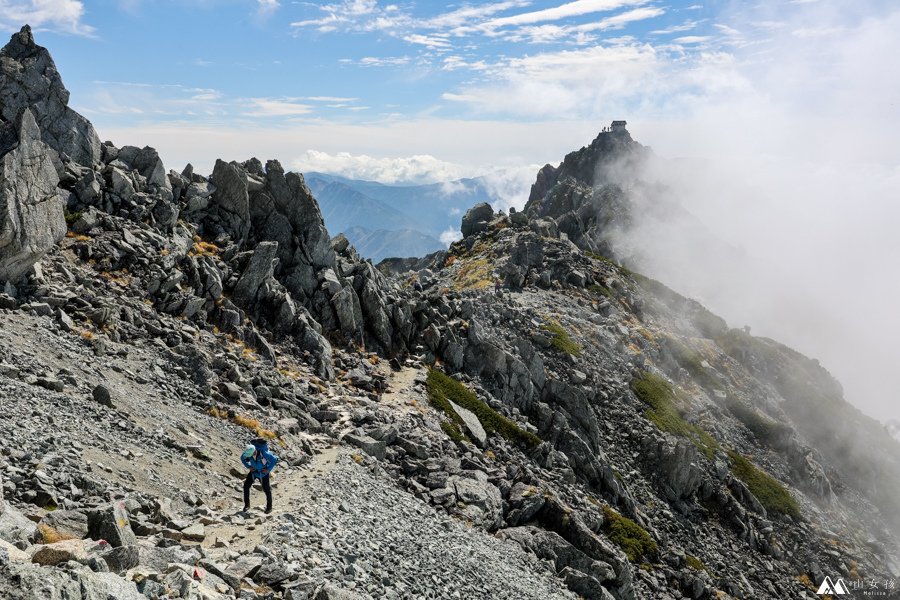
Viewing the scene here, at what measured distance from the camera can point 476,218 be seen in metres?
149

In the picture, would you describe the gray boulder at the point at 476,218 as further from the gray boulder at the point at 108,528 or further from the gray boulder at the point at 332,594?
the gray boulder at the point at 108,528

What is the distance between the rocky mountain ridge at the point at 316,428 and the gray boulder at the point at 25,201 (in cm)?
14

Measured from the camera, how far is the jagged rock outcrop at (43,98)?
4681 cm

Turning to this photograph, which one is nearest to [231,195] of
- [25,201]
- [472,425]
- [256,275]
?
[256,275]

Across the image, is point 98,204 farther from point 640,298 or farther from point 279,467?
point 640,298

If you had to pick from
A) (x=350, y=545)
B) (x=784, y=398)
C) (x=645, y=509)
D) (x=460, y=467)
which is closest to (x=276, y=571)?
(x=350, y=545)

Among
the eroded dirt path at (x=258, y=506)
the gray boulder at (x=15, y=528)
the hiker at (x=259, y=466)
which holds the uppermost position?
the gray boulder at (x=15, y=528)

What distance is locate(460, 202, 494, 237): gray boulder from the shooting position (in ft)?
479

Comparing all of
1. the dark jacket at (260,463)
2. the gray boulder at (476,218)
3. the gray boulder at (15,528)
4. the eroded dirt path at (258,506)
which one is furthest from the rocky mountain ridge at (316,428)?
the gray boulder at (476,218)

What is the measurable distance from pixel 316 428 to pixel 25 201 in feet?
73.1

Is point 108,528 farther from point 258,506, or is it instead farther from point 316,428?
point 316,428

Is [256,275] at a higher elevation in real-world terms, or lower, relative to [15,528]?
higher

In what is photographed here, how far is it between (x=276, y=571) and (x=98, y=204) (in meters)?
36.7

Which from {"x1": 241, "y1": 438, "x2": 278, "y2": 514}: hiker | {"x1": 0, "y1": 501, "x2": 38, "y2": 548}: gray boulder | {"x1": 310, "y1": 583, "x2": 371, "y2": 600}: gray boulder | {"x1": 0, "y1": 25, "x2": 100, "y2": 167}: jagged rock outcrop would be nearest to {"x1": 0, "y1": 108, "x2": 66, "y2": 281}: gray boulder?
{"x1": 0, "y1": 25, "x2": 100, "y2": 167}: jagged rock outcrop
